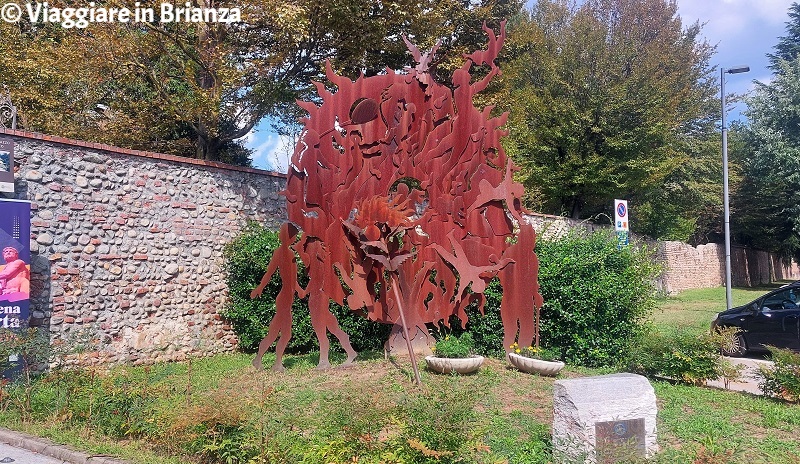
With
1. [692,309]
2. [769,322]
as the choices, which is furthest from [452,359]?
[692,309]

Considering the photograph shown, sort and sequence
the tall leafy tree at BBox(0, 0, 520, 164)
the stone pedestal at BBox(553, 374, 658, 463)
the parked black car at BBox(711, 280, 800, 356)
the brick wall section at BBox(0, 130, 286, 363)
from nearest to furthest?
1. the stone pedestal at BBox(553, 374, 658, 463)
2. the brick wall section at BBox(0, 130, 286, 363)
3. the parked black car at BBox(711, 280, 800, 356)
4. the tall leafy tree at BBox(0, 0, 520, 164)

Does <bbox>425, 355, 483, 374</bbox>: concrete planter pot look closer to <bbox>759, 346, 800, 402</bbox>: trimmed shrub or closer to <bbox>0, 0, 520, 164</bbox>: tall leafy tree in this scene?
<bbox>759, 346, 800, 402</bbox>: trimmed shrub

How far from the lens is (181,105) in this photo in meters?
15.3

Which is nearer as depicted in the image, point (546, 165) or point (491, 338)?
point (491, 338)

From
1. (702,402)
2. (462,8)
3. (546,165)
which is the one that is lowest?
(702,402)

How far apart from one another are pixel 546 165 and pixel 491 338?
15.5m

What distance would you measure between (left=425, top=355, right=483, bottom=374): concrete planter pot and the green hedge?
1.37 metres

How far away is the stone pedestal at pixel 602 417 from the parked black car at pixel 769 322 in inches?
319

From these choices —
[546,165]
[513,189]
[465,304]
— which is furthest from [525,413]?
[546,165]

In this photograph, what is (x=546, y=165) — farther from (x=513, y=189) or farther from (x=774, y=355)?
(x=774, y=355)

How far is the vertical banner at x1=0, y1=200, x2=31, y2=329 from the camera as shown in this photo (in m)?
8.98

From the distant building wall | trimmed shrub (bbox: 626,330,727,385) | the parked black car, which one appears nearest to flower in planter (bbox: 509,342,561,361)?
trimmed shrub (bbox: 626,330,727,385)

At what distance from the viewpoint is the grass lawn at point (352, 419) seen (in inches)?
199

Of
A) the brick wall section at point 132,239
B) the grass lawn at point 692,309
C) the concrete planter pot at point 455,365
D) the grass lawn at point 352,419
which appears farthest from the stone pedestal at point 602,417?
the grass lawn at point 692,309
